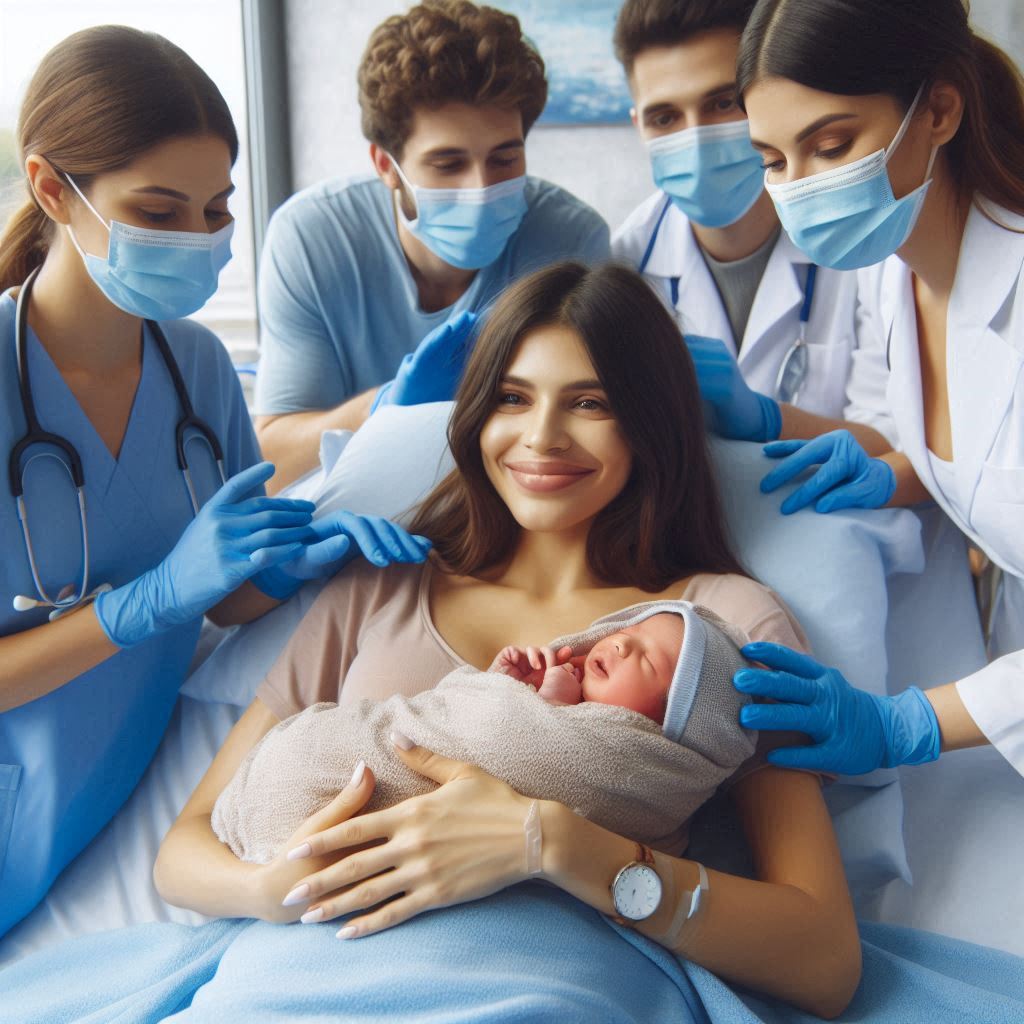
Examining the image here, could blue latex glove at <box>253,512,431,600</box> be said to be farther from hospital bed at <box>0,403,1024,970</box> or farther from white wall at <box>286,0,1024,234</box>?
white wall at <box>286,0,1024,234</box>

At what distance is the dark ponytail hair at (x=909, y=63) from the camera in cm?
148

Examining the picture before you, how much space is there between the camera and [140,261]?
1.50 metres

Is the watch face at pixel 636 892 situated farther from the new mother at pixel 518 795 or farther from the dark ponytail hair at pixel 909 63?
the dark ponytail hair at pixel 909 63

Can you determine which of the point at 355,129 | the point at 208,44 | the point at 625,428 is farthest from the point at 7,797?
the point at 208,44

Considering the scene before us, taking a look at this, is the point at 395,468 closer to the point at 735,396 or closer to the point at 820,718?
the point at 735,396

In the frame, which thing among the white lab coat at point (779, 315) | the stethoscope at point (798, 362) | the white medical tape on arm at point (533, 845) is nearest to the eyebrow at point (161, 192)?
the white medical tape on arm at point (533, 845)

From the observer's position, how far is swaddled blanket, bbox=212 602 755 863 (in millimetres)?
1247

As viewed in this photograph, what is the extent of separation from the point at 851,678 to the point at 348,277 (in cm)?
150

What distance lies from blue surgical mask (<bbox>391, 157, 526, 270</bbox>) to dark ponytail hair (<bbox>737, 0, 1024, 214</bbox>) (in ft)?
2.39

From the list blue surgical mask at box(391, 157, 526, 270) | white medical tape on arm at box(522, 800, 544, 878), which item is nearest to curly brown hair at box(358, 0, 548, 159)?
blue surgical mask at box(391, 157, 526, 270)

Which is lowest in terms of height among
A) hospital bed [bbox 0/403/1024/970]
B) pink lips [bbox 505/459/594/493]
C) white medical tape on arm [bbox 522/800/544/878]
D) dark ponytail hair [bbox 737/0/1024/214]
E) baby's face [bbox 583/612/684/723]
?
hospital bed [bbox 0/403/1024/970]

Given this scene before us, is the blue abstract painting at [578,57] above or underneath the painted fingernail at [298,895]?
above

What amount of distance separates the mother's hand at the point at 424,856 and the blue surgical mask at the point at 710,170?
1.43 m

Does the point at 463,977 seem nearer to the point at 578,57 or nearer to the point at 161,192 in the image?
the point at 161,192
